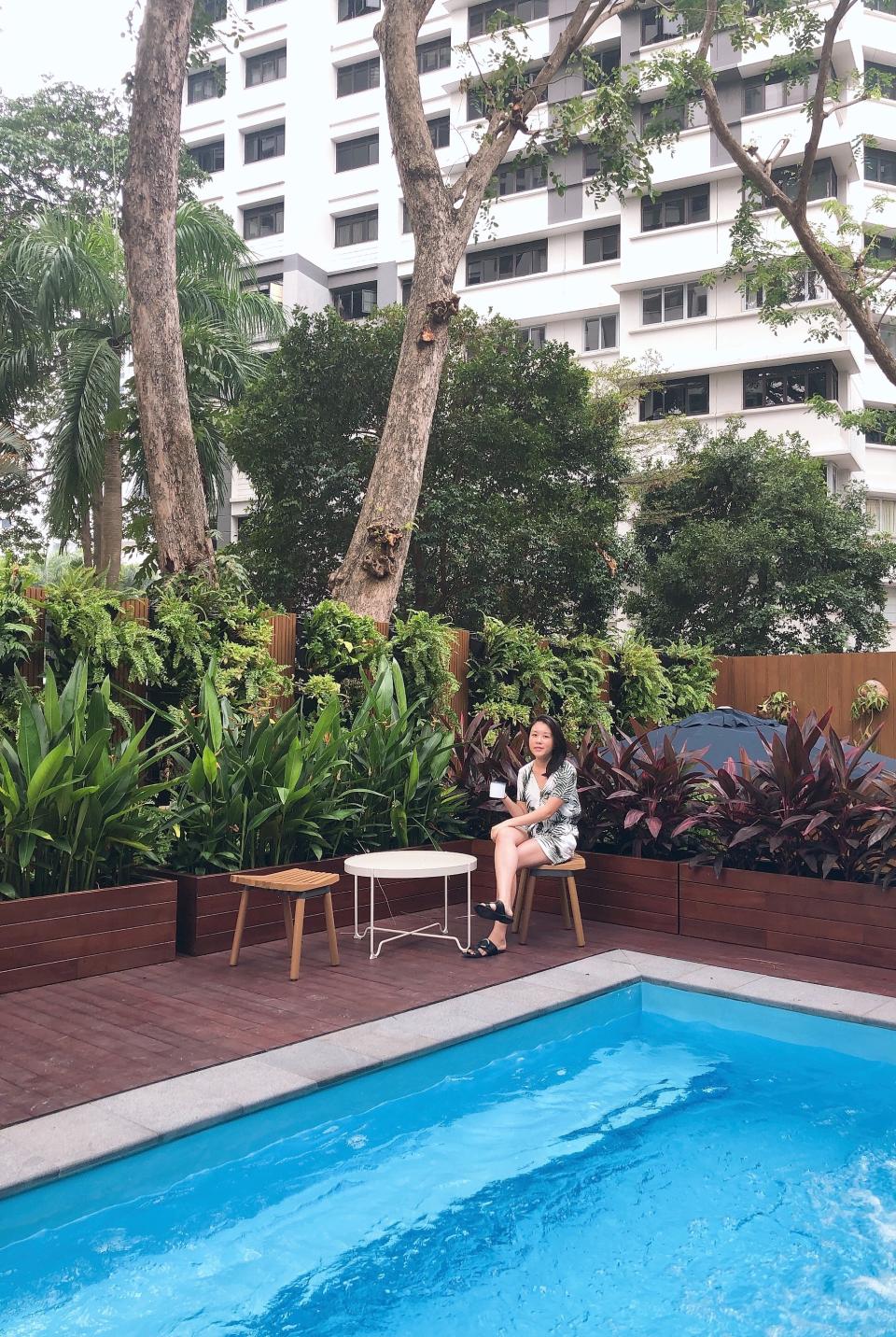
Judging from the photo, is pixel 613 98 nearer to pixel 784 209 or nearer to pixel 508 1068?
pixel 784 209

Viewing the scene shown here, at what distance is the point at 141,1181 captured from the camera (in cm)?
366

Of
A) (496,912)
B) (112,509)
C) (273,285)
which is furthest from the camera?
(273,285)

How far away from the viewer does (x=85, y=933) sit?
6.06m

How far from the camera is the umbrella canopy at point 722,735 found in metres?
9.02

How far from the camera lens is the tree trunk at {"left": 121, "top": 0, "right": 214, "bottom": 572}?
10.4 metres

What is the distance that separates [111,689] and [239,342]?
15324 millimetres

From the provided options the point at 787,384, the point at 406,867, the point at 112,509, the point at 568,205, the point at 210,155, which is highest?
the point at 210,155

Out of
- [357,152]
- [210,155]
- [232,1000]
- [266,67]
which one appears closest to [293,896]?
[232,1000]

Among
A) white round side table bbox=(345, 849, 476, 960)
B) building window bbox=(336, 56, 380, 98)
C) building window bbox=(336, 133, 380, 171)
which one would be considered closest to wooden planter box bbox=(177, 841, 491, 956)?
white round side table bbox=(345, 849, 476, 960)

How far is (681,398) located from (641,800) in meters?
24.5

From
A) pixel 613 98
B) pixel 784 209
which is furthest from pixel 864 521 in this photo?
pixel 613 98

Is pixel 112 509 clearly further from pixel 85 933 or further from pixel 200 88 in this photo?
pixel 200 88

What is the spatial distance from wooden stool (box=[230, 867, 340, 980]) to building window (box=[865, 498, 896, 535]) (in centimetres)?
2724

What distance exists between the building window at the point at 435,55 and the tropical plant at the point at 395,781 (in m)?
33.2
